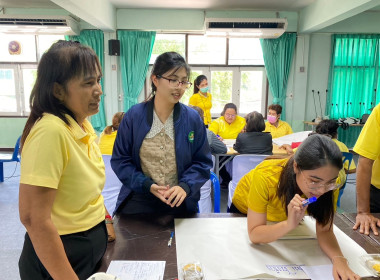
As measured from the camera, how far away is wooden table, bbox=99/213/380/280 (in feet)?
3.18

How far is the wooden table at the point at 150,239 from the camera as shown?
3.18 ft

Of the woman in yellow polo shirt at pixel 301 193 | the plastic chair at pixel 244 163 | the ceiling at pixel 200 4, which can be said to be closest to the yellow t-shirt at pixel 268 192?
the woman in yellow polo shirt at pixel 301 193

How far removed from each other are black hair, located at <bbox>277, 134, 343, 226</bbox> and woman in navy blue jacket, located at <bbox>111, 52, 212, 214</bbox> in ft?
1.40

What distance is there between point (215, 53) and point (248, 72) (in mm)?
800

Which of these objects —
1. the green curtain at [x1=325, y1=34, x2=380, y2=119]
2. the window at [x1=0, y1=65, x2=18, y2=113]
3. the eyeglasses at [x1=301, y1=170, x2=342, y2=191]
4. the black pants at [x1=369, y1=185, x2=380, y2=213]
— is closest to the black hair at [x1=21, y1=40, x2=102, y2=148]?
the eyeglasses at [x1=301, y1=170, x2=342, y2=191]

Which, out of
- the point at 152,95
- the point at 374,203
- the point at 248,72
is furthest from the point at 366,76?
the point at 152,95

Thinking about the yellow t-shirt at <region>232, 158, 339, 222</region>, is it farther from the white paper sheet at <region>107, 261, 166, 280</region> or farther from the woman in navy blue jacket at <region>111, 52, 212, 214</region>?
the white paper sheet at <region>107, 261, 166, 280</region>

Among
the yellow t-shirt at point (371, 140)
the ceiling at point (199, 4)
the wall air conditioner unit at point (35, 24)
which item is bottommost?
the yellow t-shirt at point (371, 140)

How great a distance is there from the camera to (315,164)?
99cm

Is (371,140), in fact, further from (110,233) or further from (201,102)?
(201,102)

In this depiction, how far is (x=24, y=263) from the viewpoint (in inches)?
31.1

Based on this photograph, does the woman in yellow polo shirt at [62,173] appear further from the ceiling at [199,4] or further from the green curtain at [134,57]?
the green curtain at [134,57]

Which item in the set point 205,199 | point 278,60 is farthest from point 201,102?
point 205,199

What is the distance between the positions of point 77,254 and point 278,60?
568 cm
